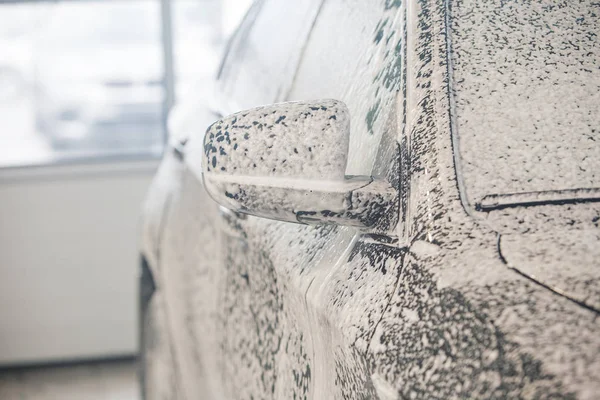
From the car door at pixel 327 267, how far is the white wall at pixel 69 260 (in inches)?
104

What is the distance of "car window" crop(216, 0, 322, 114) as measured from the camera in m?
1.05

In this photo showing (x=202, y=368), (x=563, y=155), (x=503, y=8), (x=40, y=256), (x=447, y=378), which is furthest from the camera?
(x=40, y=256)

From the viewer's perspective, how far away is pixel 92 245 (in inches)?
138

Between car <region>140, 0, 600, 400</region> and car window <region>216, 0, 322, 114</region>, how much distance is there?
157mm

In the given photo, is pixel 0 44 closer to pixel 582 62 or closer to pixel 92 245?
pixel 92 245

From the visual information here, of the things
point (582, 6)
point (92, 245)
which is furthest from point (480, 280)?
point (92, 245)

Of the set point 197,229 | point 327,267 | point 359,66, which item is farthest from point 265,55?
point 327,267

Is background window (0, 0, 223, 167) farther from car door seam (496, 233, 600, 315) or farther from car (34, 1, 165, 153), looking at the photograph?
car door seam (496, 233, 600, 315)

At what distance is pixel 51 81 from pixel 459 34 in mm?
3308

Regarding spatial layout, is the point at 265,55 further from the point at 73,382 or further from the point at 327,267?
the point at 73,382

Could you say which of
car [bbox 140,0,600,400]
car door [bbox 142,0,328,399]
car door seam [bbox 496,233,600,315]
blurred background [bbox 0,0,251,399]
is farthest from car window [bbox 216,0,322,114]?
blurred background [bbox 0,0,251,399]

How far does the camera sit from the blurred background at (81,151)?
3.43 m

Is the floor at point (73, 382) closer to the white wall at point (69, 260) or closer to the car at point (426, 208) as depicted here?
the white wall at point (69, 260)

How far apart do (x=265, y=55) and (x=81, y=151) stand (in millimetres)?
2653
